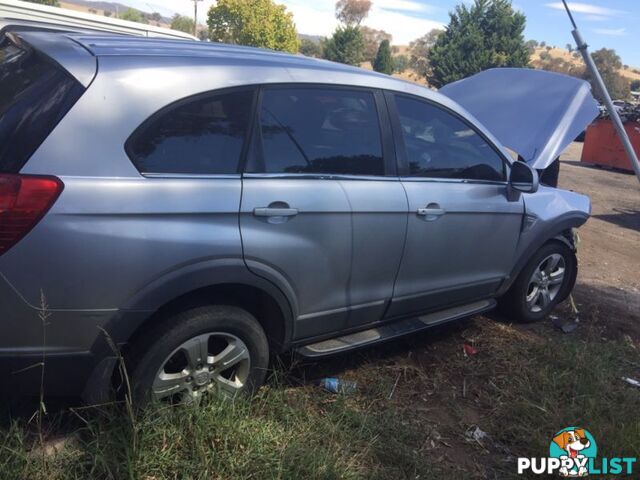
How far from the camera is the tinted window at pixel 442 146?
343cm

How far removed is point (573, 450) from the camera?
9.80 ft

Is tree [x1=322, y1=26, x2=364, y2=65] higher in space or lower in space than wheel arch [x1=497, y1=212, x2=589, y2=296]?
higher

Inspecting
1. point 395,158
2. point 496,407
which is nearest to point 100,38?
point 395,158

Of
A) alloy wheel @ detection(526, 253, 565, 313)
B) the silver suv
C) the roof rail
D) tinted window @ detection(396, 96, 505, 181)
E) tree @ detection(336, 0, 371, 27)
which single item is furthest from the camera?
tree @ detection(336, 0, 371, 27)

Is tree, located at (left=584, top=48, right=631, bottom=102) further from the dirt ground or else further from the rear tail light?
the rear tail light

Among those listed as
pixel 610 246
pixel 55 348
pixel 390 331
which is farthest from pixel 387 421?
pixel 610 246

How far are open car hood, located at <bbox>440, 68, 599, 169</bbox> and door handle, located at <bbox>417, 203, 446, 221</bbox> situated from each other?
1393mm

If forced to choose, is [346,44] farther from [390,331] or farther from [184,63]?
[184,63]

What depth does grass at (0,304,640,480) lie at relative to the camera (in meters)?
2.43

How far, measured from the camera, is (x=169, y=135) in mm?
2479

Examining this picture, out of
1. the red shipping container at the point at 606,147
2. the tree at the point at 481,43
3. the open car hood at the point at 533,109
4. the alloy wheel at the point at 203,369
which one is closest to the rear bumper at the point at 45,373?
the alloy wheel at the point at 203,369

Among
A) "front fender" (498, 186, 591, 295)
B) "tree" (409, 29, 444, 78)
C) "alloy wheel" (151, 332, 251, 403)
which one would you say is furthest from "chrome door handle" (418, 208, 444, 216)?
"tree" (409, 29, 444, 78)

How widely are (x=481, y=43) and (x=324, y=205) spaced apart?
38.1 metres

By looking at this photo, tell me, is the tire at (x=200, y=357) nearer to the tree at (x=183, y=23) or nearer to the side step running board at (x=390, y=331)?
the side step running board at (x=390, y=331)
